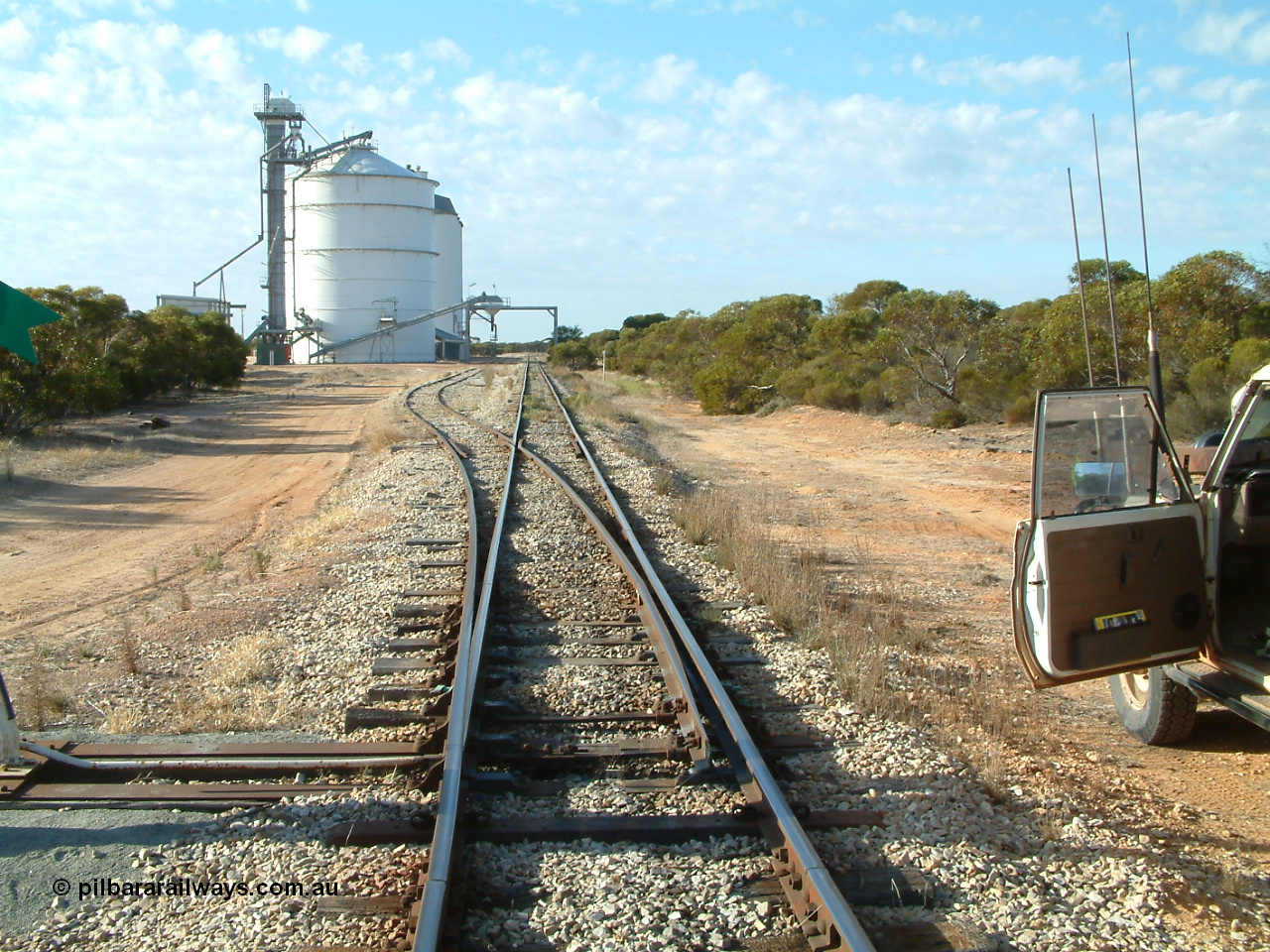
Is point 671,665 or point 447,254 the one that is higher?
point 447,254

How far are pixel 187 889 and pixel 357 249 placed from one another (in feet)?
241

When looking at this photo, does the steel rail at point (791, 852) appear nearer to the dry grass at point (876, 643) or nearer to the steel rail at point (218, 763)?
the dry grass at point (876, 643)

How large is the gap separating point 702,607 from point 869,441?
59.5ft

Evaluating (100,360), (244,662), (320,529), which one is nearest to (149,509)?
(320,529)

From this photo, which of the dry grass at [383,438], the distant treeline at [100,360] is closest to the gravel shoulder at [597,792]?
the dry grass at [383,438]

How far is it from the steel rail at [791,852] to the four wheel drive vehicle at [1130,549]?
1.51 metres

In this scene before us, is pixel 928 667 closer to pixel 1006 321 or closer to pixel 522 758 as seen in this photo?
pixel 522 758

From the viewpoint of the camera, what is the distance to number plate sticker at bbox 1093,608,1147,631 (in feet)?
16.8

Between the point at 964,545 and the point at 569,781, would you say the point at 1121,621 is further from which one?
the point at 964,545

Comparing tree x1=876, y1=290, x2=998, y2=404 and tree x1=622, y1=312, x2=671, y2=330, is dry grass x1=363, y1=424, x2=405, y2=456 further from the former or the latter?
tree x1=622, y1=312, x2=671, y2=330

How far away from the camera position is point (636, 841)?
14.9 ft

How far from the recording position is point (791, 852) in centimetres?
420

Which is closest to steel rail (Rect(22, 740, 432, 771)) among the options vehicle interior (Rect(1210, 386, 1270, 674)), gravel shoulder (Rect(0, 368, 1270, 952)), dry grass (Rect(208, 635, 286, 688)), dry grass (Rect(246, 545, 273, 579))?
gravel shoulder (Rect(0, 368, 1270, 952))

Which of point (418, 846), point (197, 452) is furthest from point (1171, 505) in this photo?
point (197, 452)
